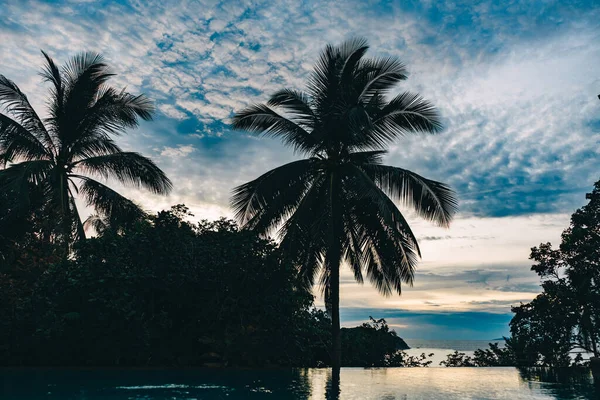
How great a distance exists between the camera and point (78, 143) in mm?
18047

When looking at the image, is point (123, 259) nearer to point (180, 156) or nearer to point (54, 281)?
point (54, 281)

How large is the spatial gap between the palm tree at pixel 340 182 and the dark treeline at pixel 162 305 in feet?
3.72

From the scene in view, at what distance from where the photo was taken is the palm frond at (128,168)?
701 inches

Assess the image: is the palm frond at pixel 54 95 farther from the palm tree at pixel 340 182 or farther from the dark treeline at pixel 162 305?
the palm tree at pixel 340 182

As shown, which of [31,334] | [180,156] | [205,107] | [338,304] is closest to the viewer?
[31,334]

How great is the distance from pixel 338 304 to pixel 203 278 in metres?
4.00

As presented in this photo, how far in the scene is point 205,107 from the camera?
16.5 m

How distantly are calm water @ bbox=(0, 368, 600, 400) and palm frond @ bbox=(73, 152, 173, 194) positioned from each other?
827 centimetres


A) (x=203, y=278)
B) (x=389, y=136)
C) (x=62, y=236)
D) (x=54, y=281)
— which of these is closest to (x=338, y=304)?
(x=203, y=278)

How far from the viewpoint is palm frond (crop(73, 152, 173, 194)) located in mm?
17812

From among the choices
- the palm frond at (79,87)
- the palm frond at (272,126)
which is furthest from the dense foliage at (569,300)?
the palm frond at (79,87)

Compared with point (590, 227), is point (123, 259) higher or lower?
lower

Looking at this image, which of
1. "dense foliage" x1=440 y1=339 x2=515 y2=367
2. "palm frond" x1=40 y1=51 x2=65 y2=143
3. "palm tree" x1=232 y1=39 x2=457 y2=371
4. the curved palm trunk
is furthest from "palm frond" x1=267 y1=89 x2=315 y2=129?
"dense foliage" x1=440 y1=339 x2=515 y2=367

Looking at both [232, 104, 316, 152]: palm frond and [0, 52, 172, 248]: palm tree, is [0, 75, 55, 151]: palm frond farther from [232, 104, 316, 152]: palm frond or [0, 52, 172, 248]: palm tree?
[232, 104, 316, 152]: palm frond
